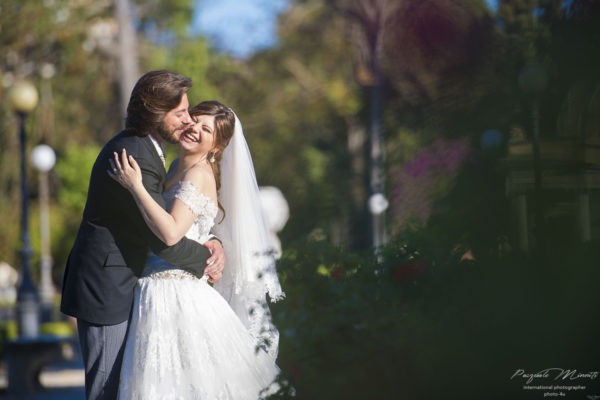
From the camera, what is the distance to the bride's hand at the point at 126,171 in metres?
3.30

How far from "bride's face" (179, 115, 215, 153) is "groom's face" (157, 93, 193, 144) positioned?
0.17 feet

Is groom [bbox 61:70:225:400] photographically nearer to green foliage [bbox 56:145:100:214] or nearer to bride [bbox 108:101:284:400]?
bride [bbox 108:101:284:400]

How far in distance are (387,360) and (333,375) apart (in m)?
0.17

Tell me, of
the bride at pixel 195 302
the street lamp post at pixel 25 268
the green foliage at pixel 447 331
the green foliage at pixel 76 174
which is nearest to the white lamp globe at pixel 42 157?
the street lamp post at pixel 25 268

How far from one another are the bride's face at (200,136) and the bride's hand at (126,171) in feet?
1.45

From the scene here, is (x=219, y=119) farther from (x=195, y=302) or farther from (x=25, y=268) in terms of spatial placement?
(x=25, y=268)

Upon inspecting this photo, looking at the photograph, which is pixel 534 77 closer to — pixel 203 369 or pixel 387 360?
pixel 387 360

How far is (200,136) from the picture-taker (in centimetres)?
386

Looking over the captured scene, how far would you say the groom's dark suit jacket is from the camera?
11.1ft

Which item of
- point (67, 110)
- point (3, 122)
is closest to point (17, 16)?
point (3, 122)

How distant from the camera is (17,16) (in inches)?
882

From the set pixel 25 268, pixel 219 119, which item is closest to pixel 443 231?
pixel 219 119

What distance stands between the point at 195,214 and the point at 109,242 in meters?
0.39

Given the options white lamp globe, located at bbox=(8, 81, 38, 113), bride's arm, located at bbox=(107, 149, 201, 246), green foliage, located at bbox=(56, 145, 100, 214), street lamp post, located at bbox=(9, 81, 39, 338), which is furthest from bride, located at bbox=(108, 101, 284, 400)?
green foliage, located at bbox=(56, 145, 100, 214)
